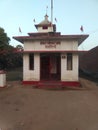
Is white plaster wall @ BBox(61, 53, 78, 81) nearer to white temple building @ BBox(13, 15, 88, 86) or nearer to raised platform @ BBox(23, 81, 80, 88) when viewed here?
white temple building @ BBox(13, 15, 88, 86)

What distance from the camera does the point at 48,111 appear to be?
1251cm

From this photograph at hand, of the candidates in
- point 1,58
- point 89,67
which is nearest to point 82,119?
point 89,67

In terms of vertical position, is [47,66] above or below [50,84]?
above

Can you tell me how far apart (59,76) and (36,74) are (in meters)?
2.04

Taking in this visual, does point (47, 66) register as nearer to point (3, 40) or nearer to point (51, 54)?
point (51, 54)

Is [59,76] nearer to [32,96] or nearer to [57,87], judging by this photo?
[57,87]

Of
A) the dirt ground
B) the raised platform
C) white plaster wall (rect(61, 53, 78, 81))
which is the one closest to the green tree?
the raised platform

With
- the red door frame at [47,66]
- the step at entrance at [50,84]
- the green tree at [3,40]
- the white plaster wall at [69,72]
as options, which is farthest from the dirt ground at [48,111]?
the green tree at [3,40]

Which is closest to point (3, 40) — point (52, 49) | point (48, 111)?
point (52, 49)

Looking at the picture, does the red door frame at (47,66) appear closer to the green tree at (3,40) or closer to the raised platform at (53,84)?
the raised platform at (53,84)

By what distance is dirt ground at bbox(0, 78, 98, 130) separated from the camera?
33.6 feet

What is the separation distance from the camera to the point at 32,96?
1642 cm

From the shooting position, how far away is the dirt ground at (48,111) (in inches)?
403

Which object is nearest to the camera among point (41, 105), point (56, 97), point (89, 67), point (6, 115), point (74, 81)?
point (6, 115)
